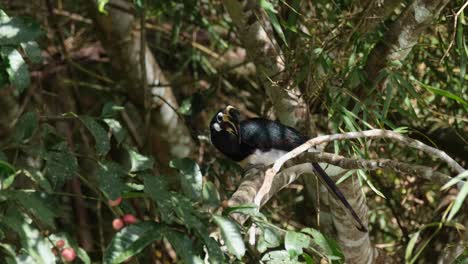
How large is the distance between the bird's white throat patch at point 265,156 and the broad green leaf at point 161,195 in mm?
1434

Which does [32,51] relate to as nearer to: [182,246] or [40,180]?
[40,180]

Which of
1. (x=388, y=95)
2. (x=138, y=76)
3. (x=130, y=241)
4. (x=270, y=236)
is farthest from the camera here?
(x=138, y=76)

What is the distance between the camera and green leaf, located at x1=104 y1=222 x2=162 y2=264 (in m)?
1.51

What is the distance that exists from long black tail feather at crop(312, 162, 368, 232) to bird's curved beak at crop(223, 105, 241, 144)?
20.5 inches

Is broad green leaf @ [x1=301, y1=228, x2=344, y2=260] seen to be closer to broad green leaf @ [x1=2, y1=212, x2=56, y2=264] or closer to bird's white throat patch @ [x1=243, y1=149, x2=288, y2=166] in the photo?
broad green leaf @ [x1=2, y1=212, x2=56, y2=264]

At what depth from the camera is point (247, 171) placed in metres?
3.01

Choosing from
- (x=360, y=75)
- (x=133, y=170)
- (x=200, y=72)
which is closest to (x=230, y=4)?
(x=360, y=75)

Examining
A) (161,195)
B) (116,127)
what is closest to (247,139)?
(116,127)

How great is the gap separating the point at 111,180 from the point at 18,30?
1.45 ft

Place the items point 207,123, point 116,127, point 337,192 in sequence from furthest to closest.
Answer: point 207,123 → point 337,192 → point 116,127

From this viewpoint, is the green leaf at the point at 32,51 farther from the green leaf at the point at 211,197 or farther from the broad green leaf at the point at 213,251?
the broad green leaf at the point at 213,251

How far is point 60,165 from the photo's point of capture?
217cm

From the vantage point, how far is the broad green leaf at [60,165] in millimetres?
2154

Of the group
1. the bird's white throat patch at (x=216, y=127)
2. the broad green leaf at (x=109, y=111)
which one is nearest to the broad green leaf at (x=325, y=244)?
Result: the broad green leaf at (x=109, y=111)
